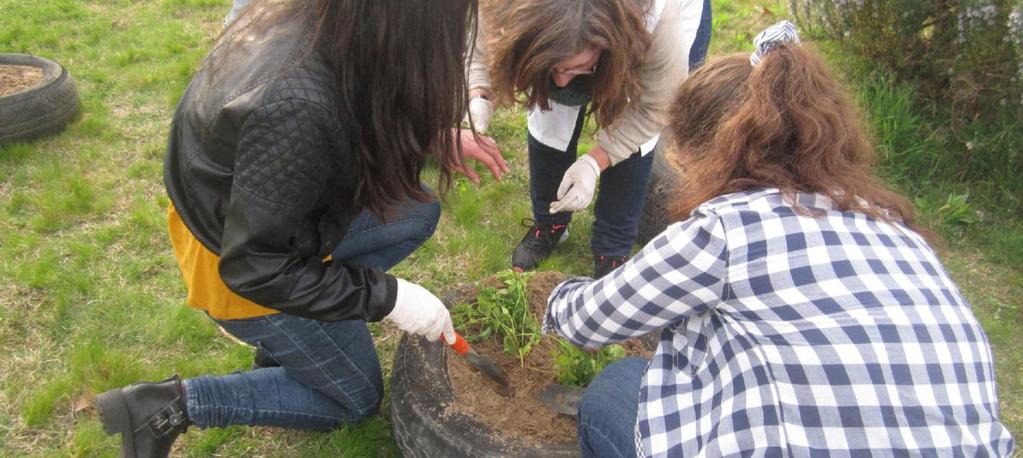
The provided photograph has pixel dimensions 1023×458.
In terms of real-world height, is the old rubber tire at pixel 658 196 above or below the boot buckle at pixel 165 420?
above

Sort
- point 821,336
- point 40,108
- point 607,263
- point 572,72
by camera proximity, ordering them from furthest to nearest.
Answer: point 40,108, point 607,263, point 572,72, point 821,336

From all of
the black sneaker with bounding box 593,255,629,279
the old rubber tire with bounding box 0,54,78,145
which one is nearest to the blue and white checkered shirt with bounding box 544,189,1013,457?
the black sneaker with bounding box 593,255,629,279

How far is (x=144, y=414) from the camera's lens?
1.92m

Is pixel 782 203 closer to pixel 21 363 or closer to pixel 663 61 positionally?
pixel 663 61

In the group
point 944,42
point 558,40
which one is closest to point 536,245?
point 558,40

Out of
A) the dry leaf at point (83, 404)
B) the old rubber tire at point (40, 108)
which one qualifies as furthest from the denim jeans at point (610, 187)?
the old rubber tire at point (40, 108)

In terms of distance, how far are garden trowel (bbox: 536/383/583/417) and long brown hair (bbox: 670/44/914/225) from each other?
2.35 feet

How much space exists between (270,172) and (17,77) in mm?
3185

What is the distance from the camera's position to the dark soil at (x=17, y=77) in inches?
143

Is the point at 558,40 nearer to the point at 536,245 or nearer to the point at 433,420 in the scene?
the point at 433,420

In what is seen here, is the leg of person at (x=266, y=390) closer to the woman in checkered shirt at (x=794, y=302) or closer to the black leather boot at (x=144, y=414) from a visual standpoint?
the black leather boot at (x=144, y=414)

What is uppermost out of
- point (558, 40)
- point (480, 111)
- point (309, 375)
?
point (558, 40)

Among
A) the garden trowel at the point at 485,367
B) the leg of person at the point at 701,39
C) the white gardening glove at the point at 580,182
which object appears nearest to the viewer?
the garden trowel at the point at 485,367

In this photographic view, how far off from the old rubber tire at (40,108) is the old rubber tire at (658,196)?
109 inches
